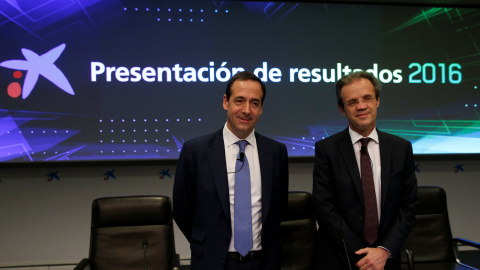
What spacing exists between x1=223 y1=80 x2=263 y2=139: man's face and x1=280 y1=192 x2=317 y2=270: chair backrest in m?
0.99

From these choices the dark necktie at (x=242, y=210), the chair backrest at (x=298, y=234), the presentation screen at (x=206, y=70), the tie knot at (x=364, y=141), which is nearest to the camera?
the dark necktie at (x=242, y=210)

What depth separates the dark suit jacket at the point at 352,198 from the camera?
192 centimetres

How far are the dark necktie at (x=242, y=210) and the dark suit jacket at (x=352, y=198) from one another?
41cm

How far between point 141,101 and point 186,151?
195cm

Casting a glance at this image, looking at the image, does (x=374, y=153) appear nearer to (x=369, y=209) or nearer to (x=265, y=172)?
(x=369, y=209)

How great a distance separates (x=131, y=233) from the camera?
2.72 m

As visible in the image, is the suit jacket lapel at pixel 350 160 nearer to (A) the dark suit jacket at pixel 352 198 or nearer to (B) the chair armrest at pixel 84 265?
(A) the dark suit jacket at pixel 352 198

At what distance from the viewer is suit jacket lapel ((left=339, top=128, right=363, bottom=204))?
1.93m

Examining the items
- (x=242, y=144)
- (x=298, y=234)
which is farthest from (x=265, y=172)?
(x=298, y=234)

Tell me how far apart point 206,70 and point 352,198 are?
2262 mm

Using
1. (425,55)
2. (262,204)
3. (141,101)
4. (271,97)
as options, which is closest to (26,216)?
(141,101)

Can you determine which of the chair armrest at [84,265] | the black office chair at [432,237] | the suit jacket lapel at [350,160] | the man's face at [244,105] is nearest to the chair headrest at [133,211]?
the chair armrest at [84,265]

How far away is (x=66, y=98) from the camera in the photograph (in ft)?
12.0

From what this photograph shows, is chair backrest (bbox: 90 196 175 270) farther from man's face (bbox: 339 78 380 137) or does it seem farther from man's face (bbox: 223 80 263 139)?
man's face (bbox: 339 78 380 137)
